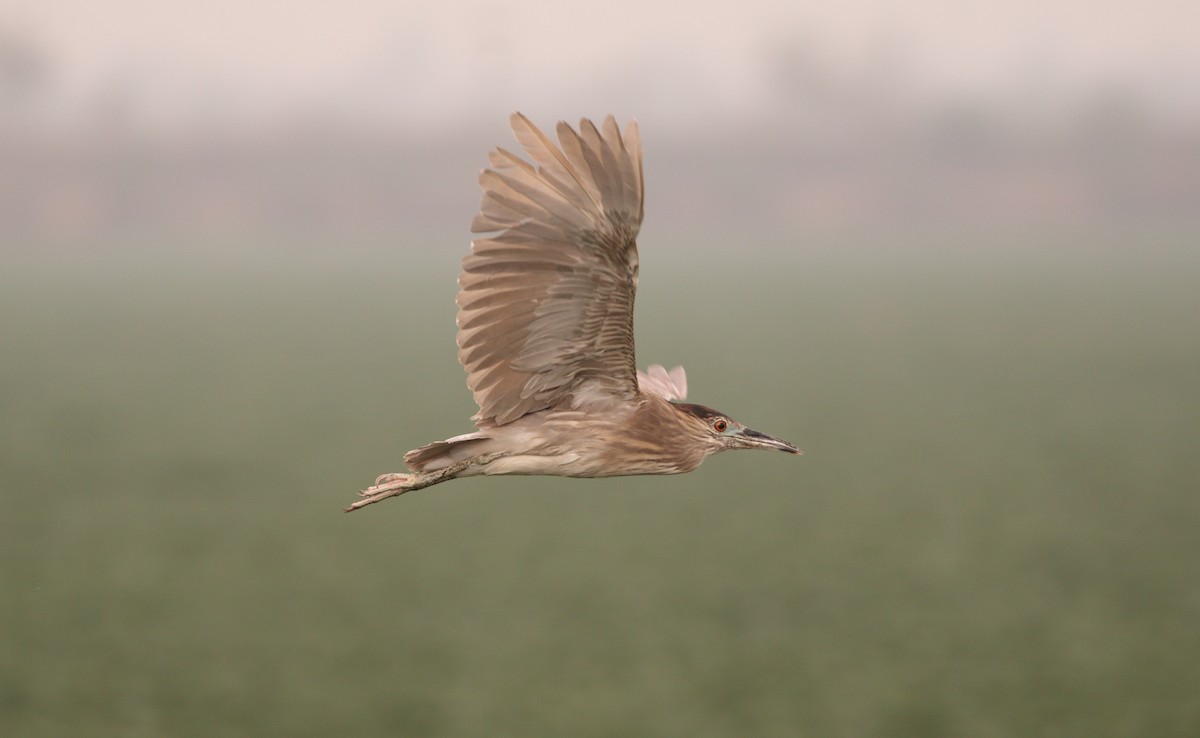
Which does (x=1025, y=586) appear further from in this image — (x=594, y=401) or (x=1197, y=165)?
(x=1197, y=165)

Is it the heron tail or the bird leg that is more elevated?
the heron tail

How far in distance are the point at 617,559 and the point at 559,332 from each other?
90.4 ft

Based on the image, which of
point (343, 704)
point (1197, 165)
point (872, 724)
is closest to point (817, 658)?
point (872, 724)

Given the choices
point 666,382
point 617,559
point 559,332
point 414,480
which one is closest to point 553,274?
point 559,332

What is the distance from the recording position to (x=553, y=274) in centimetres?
757

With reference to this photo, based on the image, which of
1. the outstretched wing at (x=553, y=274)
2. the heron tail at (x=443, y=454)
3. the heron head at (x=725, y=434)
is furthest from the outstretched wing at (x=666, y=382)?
the heron tail at (x=443, y=454)

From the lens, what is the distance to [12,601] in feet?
99.8

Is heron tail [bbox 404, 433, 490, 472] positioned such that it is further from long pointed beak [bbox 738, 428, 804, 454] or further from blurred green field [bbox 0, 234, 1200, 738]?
blurred green field [bbox 0, 234, 1200, 738]

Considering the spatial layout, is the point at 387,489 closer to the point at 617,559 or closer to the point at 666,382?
the point at 666,382

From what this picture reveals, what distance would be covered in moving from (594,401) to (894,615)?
24631mm

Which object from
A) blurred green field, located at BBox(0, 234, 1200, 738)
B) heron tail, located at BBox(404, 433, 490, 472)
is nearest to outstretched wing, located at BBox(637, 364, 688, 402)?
heron tail, located at BBox(404, 433, 490, 472)

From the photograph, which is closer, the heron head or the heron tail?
the heron tail

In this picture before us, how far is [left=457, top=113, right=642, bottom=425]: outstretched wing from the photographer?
723 centimetres

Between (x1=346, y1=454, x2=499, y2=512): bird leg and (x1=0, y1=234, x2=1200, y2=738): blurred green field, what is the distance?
732 inches
